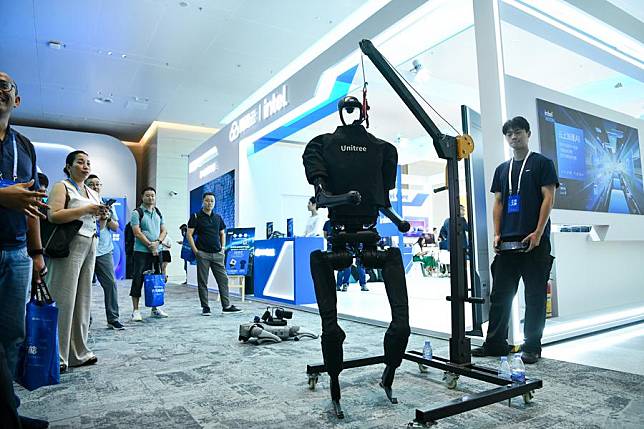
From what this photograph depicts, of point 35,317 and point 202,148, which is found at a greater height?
point 202,148

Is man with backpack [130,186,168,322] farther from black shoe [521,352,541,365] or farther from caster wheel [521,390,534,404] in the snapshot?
caster wheel [521,390,534,404]

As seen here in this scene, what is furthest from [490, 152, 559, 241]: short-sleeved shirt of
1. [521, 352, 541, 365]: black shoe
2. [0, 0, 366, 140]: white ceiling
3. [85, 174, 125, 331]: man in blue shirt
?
[0, 0, 366, 140]: white ceiling

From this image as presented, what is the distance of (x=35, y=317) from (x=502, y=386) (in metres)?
2.20

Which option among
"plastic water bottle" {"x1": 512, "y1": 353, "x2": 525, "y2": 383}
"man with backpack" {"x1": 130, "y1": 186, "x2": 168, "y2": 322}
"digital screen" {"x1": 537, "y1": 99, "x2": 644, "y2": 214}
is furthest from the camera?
"man with backpack" {"x1": 130, "y1": 186, "x2": 168, "y2": 322}

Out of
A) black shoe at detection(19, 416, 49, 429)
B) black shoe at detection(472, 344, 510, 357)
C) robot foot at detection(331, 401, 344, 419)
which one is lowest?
black shoe at detection(472, 344, 510, 357)

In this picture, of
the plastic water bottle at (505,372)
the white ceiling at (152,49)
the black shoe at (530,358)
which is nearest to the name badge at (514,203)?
the black shoe at (530,358)

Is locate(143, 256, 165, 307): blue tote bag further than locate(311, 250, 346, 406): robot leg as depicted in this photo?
Yes

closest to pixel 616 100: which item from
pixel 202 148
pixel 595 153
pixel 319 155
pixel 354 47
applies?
pixel 595 153

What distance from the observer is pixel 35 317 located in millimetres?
1993

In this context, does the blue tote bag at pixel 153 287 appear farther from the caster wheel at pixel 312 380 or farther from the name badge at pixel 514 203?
the name badge at pixel 514 203

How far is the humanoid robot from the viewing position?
6.66ft

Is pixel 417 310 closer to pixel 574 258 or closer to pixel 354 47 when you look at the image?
pixel 574 258

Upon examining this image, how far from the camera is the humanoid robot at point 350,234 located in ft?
6.66

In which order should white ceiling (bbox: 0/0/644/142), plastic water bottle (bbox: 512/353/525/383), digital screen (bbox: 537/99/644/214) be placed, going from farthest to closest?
white ceiling (bbox: 0/0/644/142), digital screen (bbox: 537/99/644/214), plastic water bottle (bbox: 512/353/525/383)
